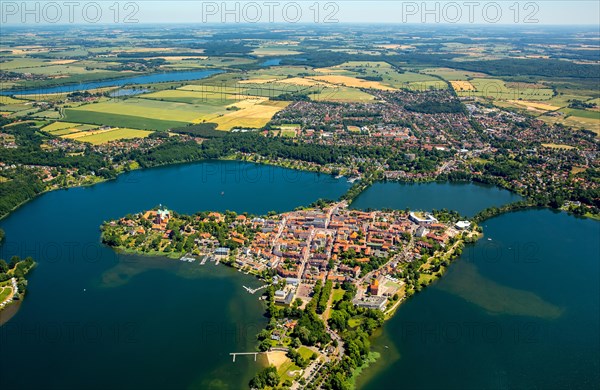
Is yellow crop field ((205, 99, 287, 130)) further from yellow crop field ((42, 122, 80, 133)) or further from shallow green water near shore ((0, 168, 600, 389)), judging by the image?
shallow green water near shore ((0, 168, 600, 389))

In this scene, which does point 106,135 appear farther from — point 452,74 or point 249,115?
point 452,74

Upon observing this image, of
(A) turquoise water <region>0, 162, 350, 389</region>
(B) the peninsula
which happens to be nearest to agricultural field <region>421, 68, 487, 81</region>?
(A) turquoise water <region>0, 162, 350, 389</region>

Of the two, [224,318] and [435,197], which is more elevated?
[435,197]

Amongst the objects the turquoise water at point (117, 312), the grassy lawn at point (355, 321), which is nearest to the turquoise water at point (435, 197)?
the turquoise water at point (117, 312)

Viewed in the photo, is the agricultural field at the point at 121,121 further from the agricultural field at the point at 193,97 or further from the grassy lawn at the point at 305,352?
the grassy lawn at the point at 305,352

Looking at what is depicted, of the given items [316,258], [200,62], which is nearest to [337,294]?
[316,258]

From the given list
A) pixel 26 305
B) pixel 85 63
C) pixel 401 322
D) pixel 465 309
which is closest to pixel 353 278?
pixel 401 322

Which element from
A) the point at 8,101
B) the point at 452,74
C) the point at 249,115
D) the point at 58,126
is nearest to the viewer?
the point at 58,126
